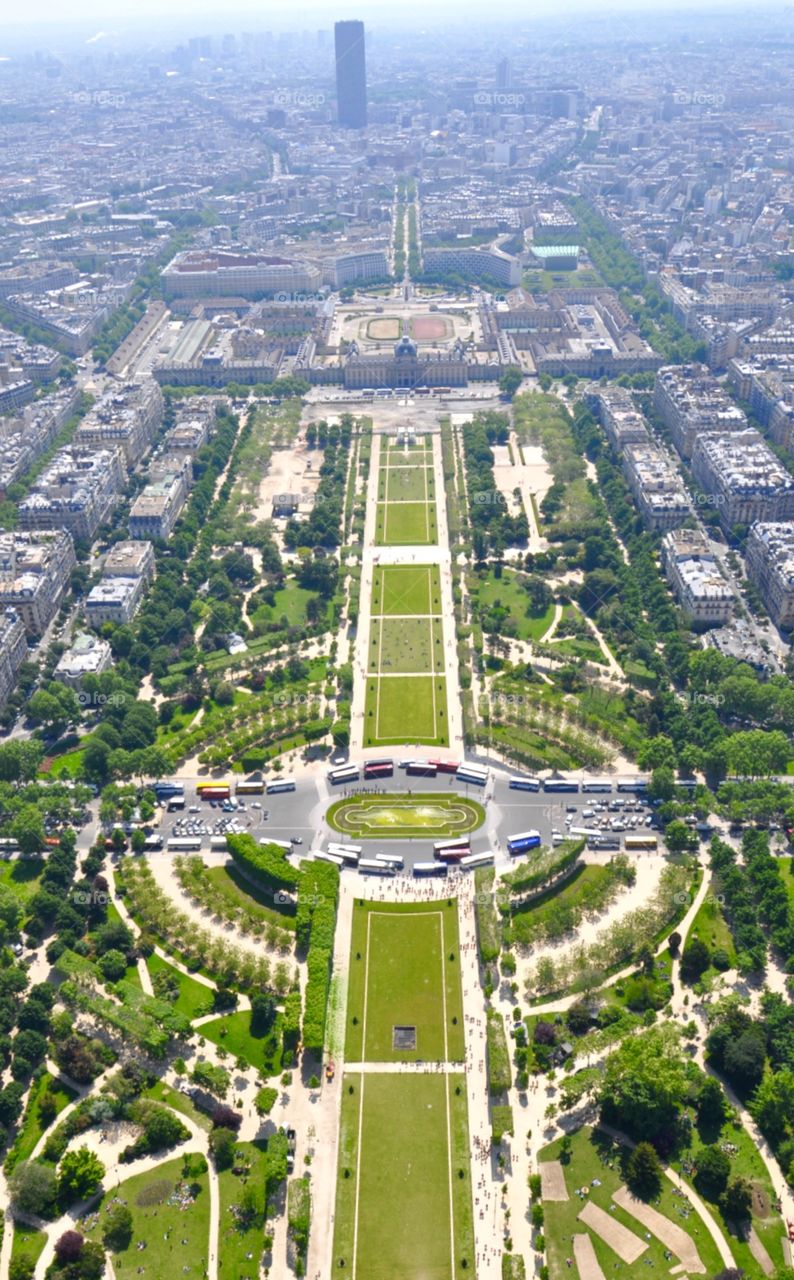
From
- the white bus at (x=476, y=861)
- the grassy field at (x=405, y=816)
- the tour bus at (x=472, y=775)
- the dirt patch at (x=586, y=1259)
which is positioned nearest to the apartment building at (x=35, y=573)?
the grassy field at (x=405, y=816)

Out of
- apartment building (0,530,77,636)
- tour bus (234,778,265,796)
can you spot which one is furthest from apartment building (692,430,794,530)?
apartment building (0,530,77,636)

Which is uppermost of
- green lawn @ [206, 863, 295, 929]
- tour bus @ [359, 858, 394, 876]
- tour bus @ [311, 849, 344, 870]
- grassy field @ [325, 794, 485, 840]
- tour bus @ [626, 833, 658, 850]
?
grassy field @ [325, 794, 485, 840]

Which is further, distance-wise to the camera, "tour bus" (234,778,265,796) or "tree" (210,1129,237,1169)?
"tour bus" (234,778,265,796)

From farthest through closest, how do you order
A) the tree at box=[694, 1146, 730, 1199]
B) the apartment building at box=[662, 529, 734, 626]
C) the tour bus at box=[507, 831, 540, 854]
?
the apartment building at box=[662, 529, 734, 626]
the tour bus at box=[507, 831, 540, 854]
the tree at box=[694, 1146, 730, 1199]

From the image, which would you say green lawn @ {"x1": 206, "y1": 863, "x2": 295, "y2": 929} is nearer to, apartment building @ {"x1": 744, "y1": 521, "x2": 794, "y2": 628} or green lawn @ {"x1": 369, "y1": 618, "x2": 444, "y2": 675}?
green lawn @ {"x1": 369, "y1": 618, "x2": 444, "y2": 675}

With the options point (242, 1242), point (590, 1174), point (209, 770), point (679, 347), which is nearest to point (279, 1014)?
point (242, 1242)

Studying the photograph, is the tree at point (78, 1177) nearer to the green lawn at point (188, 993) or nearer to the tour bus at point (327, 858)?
the green lawn at point (188, 993)
